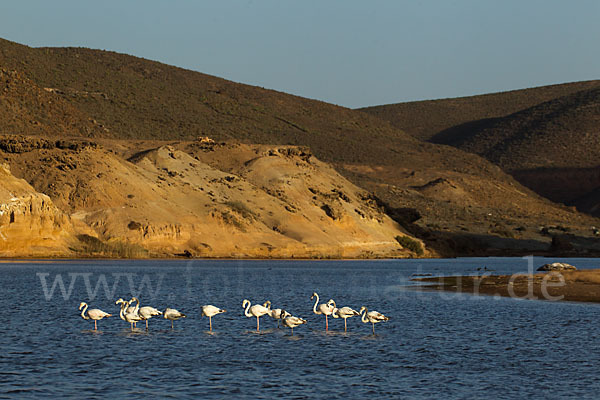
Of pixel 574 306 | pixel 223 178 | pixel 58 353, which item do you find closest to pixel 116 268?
pixel 223 178

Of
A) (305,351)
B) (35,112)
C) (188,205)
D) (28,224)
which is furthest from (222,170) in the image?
(305,351)

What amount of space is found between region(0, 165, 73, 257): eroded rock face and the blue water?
104 ft

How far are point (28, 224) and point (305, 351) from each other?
58978mm

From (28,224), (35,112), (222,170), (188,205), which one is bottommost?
(28,224)

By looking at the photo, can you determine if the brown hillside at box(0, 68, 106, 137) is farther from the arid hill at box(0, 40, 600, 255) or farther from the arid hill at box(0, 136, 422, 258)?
the arid hill at box(0, 136, 422, 258)

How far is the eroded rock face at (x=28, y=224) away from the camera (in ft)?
271

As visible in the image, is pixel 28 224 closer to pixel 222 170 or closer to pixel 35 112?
pixel 222 170

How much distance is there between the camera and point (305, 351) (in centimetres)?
2970

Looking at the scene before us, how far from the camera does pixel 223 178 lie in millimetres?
112875

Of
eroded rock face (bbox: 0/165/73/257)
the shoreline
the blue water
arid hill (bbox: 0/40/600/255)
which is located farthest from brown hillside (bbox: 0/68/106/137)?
the blue water

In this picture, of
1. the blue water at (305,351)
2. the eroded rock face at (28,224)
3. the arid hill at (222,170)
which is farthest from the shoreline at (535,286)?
the arid hill at (222,170)

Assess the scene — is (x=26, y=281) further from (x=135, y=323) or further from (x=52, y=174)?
(x=52, y=174)

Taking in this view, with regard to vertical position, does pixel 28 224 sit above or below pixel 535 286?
above

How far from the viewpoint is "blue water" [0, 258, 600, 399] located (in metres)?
23.3
